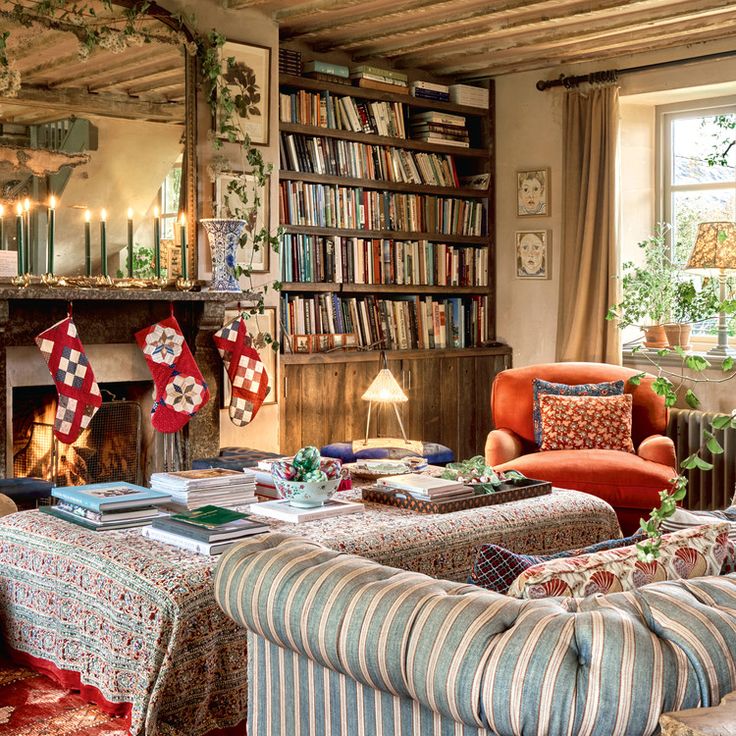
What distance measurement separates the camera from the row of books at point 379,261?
5.70 m

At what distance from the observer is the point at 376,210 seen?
6.02 metres

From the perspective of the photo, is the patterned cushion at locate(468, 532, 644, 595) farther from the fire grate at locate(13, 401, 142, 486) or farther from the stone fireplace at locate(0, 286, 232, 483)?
the fire grate at locate(13, 401, 142, 486)

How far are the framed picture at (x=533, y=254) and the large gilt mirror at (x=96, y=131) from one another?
229 cm

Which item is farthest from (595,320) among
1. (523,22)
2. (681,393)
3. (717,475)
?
(523,22)

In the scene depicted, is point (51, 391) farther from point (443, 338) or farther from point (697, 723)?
point (697, 723)

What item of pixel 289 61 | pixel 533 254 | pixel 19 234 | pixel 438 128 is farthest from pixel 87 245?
pixel 533 254

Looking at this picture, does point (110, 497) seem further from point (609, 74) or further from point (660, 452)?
point (609, 74)

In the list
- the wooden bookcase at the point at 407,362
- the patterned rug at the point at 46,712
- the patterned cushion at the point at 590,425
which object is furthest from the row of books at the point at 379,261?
the patterned rug at the point at 46,712

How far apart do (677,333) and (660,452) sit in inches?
38.9

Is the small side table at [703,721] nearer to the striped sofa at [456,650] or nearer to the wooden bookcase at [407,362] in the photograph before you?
the striped sofa at [456,650]

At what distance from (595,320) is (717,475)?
3.70 feet

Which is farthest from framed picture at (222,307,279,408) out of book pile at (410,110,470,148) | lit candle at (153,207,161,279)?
book pile at (410,110,470,148)

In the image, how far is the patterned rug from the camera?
9.02ft

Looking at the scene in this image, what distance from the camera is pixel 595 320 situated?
19.6 feet
